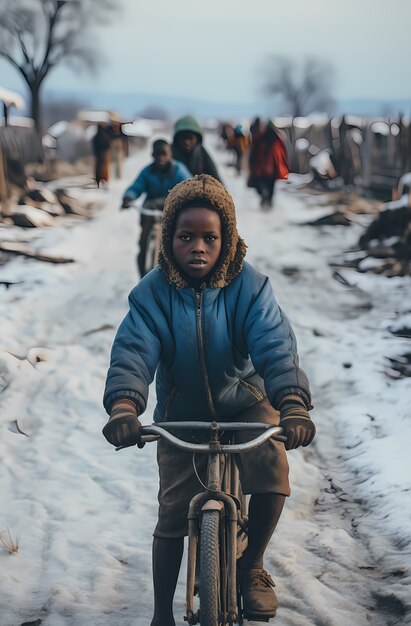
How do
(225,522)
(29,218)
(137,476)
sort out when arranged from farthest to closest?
(29,218)
(137,476)
(225,522)

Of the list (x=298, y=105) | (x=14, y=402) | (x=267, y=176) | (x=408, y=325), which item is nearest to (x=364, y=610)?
(x=14, y=402)

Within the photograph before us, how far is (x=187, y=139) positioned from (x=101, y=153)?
14.2 meters

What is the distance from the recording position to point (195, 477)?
128 inches

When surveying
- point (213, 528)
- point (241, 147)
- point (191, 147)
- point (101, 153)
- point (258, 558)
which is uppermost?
point (191, 147)

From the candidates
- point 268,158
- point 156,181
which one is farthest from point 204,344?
point 268,158

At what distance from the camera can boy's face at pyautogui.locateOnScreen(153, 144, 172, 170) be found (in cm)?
798

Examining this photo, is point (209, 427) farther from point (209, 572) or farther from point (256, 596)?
point (256, 596)

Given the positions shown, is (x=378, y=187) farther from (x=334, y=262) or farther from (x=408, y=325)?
(x=408, y=325)

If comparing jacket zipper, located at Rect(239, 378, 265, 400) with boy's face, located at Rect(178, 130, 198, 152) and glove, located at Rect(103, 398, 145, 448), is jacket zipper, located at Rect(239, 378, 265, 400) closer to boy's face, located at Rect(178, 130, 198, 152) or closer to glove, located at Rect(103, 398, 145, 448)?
glove, located at Rect(103, 398, 145, 448)

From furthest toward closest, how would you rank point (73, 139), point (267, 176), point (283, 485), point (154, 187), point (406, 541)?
point (73, 139) → point (267, 176) → point (154, 187) → point (406, 541) → point (283, 485)

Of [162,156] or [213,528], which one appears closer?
[213,528]

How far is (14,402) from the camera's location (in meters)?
6.50

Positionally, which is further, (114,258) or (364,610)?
(114,258)

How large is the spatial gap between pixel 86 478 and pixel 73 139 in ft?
112
